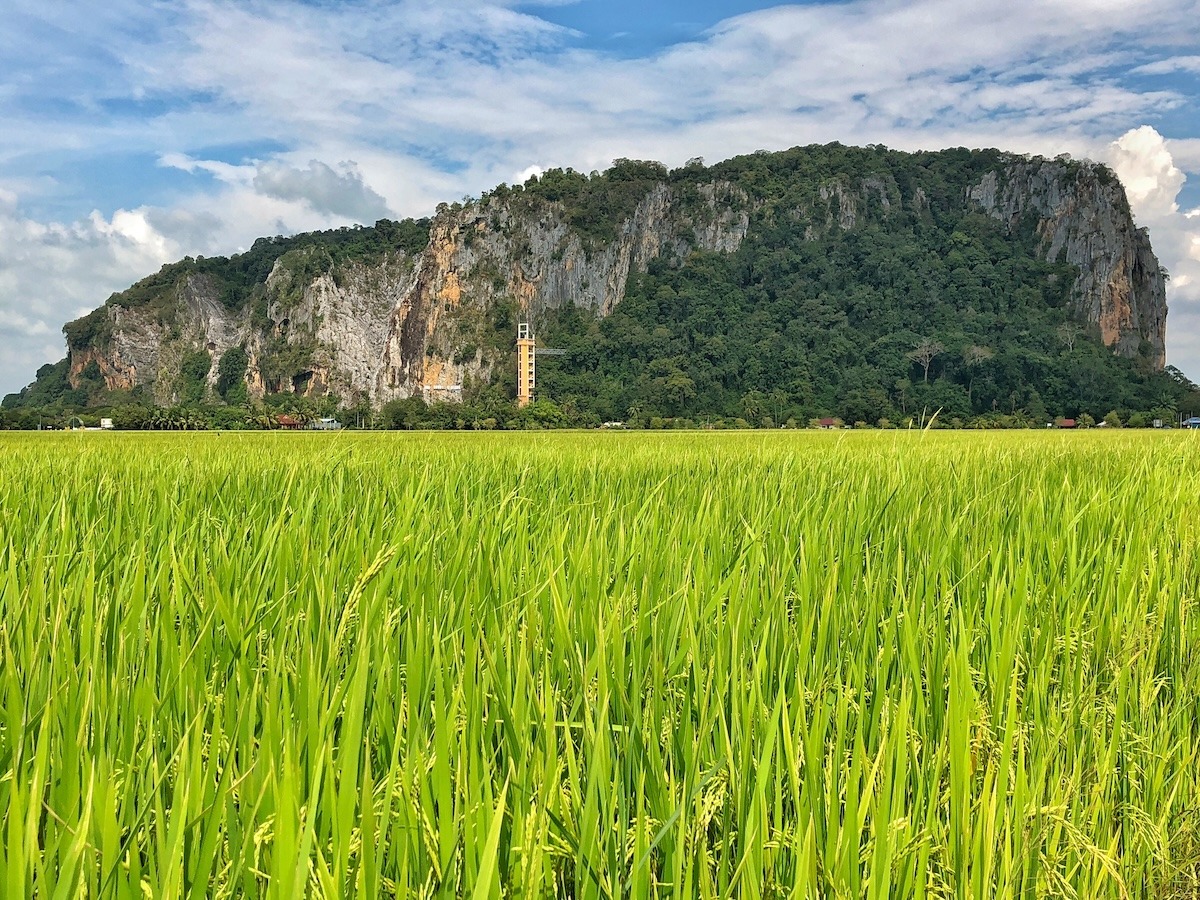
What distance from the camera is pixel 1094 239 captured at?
10400 centimetres

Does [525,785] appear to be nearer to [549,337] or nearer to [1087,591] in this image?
[1087,591]

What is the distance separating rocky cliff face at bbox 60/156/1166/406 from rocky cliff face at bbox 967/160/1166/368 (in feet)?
0.53

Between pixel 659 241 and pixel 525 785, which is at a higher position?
pixel 659 241

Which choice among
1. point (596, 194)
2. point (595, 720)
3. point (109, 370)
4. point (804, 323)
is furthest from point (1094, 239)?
point (109, 370)

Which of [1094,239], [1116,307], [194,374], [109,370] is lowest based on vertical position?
[194,374]

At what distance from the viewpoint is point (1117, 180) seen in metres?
110

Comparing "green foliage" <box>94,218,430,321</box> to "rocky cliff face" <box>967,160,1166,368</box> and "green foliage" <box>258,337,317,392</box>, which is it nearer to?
"green foliage" <box>258,337,317,392</box>

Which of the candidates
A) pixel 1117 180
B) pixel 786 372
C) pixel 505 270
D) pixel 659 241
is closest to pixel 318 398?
pixel 505 270

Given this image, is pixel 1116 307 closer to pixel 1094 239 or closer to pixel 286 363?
pixel 1094 239

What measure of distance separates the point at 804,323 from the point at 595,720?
95.2 metres

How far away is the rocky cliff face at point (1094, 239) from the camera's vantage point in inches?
3942

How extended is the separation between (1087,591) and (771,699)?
1.19 m

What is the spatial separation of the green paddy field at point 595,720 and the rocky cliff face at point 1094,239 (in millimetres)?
112180

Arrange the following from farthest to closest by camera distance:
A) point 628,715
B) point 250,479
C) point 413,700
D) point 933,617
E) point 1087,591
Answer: point 250,479 < point 1087,591 < point 933,617 < point 628,715 < point 413,700
